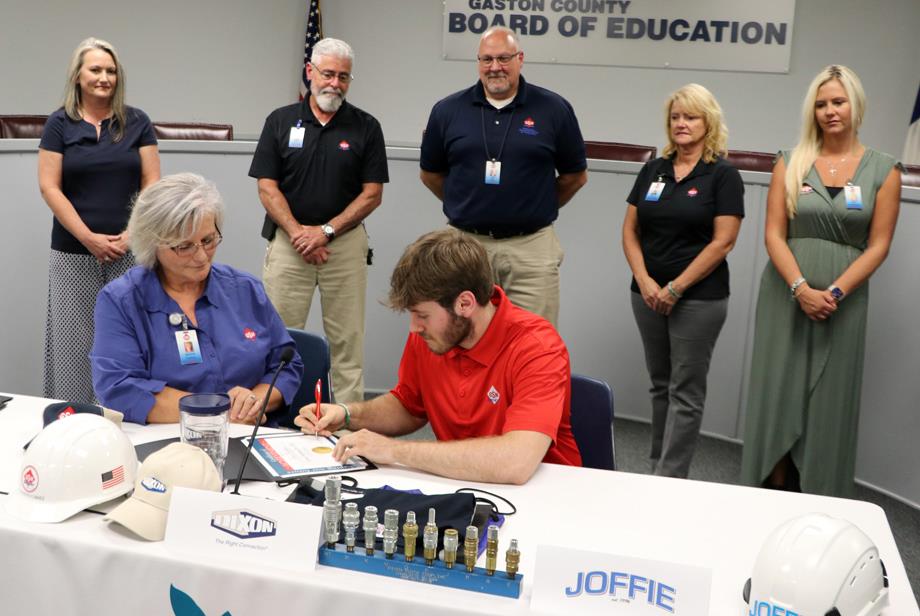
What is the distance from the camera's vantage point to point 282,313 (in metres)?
3.91

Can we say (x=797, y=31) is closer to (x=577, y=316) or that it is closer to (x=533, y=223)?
(x=577, y=316)

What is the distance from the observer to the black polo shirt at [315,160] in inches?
150

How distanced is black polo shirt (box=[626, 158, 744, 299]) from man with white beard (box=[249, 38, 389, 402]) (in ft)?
3.83

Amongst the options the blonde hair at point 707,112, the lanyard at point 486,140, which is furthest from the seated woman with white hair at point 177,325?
the blonde hair at point 707,112

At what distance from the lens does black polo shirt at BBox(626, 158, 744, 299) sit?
137 inches

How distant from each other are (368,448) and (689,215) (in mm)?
1993

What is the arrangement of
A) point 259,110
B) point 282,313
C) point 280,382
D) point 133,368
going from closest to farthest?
point 133,368 → point 280,382 → point 282,313 → point 259,110

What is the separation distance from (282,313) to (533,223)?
114cm

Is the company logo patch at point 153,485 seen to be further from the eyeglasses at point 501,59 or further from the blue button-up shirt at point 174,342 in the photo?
the eyeglasses at point 501,59

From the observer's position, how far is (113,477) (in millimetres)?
1682

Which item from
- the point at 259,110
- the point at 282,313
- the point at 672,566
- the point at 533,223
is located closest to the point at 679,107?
the point at 533,223

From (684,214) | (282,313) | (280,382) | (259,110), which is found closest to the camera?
(280,382)

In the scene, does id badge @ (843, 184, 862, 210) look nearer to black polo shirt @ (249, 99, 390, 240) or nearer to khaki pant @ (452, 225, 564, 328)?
khaki pant @ (452, 225, 564, 328)

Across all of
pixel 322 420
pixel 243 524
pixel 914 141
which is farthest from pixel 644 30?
pixel 243 524
